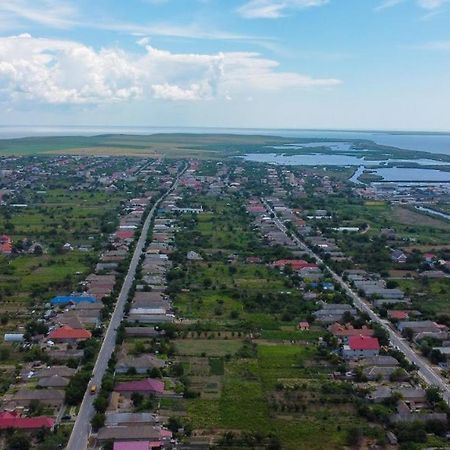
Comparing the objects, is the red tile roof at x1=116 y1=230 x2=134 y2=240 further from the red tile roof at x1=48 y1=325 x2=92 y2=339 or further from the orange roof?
the orange roof

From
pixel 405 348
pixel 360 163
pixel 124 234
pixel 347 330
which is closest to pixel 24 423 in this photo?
pixel 347 330

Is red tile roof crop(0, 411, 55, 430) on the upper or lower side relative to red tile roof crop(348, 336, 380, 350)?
lower

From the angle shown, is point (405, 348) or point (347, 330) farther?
point (347, 330)

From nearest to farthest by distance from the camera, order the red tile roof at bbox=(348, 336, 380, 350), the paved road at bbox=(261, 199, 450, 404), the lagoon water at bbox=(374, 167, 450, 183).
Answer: the paved road at bbox=(261, 199, 450, 404)
the red tile roof at bbox=(348, 336, 380, 350)
the lagoon water at bbox=(374, 167, 450, 183)

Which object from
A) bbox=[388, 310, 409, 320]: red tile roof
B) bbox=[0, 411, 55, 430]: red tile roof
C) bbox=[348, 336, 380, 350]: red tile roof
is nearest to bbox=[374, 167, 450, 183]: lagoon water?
bbox=[388, 310, 409, 320]: red tile roof

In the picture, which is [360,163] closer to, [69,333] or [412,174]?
[412,174]

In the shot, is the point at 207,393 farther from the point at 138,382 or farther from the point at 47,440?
the point at 47,440

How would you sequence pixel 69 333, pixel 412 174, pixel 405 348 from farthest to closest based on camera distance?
pixel 412 174, pixel 69 333, pixel 405 348
